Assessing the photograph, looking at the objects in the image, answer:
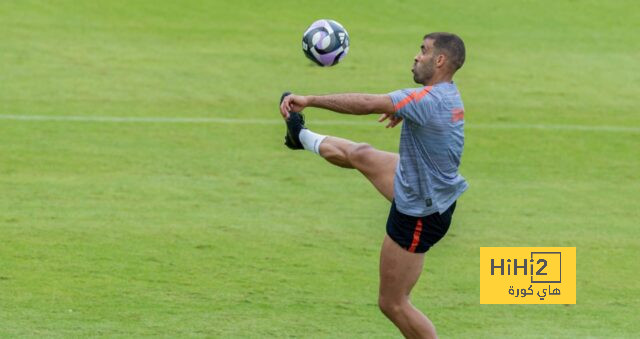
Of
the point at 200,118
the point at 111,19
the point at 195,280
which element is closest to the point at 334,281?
the point at 195,280

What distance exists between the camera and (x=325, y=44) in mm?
10977

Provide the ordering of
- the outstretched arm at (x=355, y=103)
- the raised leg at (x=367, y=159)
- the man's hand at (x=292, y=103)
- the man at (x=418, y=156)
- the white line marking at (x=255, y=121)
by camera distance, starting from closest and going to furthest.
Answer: the outstretched arm at (x=355, y=103) < the man at (x=418, y=156) < the man's hand at (x=292, y=103) < the raised leg at (x=367, y=159) < the white line marking at (x=255, y=121)

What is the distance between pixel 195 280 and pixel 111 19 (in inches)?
522

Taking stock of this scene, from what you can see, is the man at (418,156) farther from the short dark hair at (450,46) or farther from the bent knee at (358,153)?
the bent knee at (358,153)

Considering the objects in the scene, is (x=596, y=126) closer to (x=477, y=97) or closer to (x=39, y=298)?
(x=477, y=97)

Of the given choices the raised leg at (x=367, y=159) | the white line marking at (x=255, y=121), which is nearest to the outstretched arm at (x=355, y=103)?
the raised leg at (x=367, y=159)

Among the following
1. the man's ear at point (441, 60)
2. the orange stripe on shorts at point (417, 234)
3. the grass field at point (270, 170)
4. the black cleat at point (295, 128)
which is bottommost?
the grass field at point (270, 170)

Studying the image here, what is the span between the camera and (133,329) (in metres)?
10.9

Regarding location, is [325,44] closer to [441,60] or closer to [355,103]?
[441,60]

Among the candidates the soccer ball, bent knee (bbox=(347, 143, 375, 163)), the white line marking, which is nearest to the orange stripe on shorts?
bent knee (bbox=(347, 143, 375, 163))

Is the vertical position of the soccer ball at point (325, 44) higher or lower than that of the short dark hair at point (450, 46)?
lower

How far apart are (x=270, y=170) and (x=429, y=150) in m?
7.76

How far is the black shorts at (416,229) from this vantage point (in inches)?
383

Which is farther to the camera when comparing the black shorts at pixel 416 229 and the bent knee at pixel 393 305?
the bent knee at pixel 393 305
